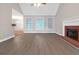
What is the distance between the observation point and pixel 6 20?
4.07 feet

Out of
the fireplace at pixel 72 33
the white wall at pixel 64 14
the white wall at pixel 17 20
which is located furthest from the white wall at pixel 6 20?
the fireplace at pixel 72 33

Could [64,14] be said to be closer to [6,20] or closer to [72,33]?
[72,33]

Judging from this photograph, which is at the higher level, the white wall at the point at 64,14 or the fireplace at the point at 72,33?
the white wall at the point at 64,14

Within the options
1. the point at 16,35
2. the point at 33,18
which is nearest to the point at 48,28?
the point at 33,18

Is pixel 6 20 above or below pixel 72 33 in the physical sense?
above

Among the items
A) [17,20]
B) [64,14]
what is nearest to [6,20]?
[17,20]

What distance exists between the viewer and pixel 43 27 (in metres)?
1.23

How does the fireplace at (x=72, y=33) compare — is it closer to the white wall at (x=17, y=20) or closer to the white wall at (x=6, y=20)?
the white wall at (x=17, y=20)

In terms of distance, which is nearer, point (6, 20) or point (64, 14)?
point (6, 20)

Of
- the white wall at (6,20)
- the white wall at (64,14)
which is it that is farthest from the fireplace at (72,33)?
the white wall at (6,20)

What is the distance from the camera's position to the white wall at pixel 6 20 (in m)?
1.17

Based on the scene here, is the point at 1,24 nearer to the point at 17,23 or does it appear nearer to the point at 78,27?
the point at 17,23
